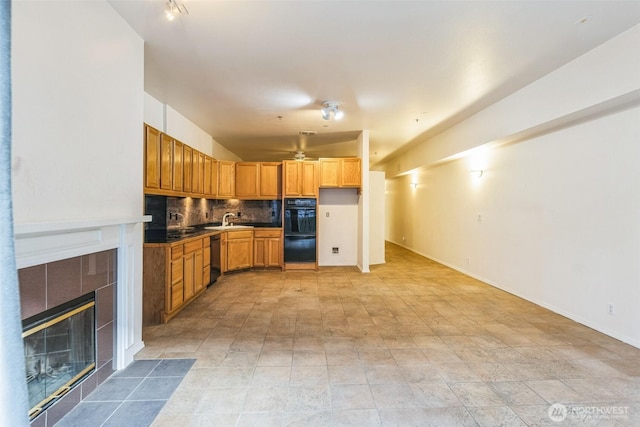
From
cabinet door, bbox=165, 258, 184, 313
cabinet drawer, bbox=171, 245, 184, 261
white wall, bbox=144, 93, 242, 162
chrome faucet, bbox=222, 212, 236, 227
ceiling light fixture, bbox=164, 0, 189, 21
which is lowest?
cabinet door, bbox=165, 258, 184, 313

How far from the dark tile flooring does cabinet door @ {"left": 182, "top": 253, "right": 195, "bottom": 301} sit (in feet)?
4.30

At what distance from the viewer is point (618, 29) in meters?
2.47

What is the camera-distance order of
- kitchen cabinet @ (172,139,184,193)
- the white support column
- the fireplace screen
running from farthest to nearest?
the white support column, kitchen cabinet @ (172,139,184,193), the fireplace screen

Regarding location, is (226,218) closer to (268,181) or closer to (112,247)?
(268,181)

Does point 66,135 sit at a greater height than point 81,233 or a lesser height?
greater

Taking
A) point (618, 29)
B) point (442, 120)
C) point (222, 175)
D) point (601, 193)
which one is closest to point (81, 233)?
point (222, 175)

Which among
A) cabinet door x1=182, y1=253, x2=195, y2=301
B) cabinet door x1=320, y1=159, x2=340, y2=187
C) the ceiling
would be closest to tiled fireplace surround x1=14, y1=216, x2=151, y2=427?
cabinet door x1=182, y1=253, x2=195, y2=301

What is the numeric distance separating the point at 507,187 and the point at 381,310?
2888 millimetres

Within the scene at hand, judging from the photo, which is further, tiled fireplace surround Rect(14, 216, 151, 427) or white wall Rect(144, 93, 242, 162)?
white wall Rect(144, 93, 242, 162)

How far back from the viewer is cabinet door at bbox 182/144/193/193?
4.14 meters

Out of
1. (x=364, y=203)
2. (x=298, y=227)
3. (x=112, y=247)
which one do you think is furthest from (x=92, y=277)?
(x=364, y=203)

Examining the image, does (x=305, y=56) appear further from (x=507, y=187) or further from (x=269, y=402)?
(x=507, y=187)

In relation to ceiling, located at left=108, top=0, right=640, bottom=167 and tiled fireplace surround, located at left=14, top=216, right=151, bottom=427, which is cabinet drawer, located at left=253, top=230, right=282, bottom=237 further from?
tiled fireplace surround, located at left=14, top=216, right=151, bottom=427

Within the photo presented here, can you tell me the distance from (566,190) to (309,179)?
164 inches
